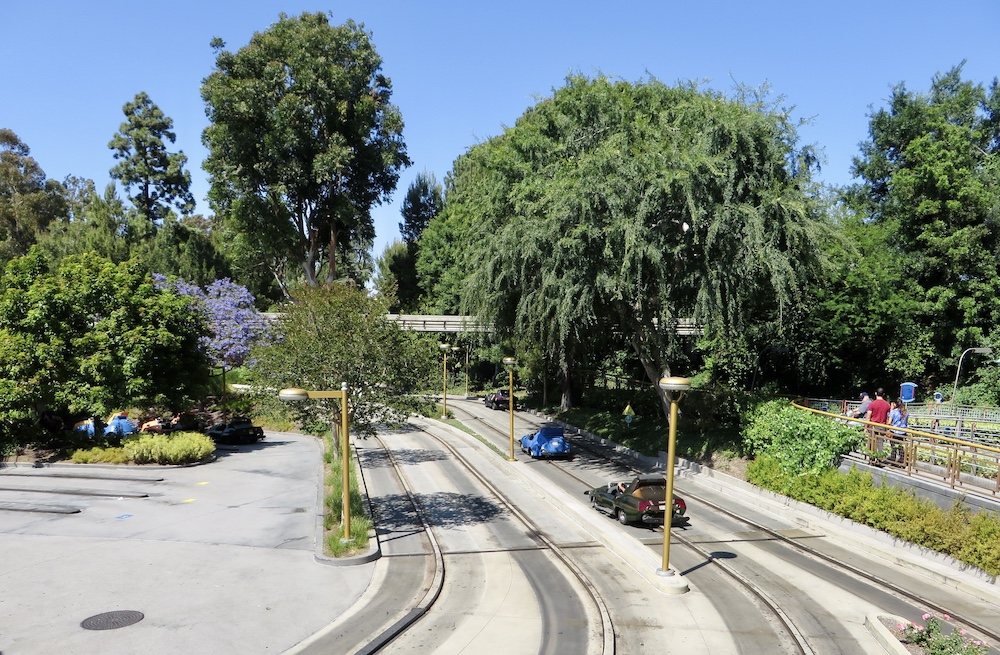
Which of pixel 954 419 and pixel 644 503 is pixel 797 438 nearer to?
pixel 644 503

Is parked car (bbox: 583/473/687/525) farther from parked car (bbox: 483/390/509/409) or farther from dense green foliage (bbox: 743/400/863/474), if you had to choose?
parked car (bbox: 483/390/509/409)

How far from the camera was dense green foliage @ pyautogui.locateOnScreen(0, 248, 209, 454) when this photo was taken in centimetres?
2592

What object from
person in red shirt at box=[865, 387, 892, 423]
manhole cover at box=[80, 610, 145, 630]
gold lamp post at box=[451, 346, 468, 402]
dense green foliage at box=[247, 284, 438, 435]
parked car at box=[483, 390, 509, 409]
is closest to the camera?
manhole cover at box=[80, 610, 145, 630]

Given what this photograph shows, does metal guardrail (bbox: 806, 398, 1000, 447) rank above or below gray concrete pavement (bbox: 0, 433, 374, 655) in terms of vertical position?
above

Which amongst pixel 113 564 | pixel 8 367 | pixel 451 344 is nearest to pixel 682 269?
pixel 113 564

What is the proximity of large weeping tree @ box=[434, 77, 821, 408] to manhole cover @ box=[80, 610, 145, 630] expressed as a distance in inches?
650

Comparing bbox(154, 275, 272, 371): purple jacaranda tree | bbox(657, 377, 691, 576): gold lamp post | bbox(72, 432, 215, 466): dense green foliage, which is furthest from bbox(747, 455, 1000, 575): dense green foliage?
bbox(154, 275, 272, 371): purple jacaranda tree

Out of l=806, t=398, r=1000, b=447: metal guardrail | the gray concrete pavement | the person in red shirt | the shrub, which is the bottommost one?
the gray concrete pavement

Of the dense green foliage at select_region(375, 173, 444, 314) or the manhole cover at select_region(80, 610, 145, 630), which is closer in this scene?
the manhole cover at select_region(80, 610, 145, 630)

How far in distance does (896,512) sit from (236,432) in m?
29.8

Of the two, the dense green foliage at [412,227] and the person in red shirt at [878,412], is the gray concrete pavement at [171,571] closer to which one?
the person in red shirt at [878,412]

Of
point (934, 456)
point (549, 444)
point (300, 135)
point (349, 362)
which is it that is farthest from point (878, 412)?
point (300, 135)

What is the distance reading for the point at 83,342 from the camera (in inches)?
1027

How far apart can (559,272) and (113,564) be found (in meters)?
17.7
